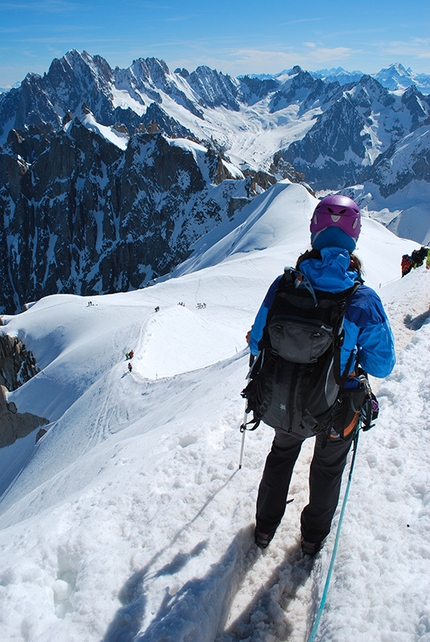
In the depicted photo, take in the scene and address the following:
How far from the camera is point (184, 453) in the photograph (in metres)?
6.46

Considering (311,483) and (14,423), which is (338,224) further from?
(14,423)

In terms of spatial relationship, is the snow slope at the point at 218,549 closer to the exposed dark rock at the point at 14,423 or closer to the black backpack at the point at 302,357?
the black backpack at the point at 302,357

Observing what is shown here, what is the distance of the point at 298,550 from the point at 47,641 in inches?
103

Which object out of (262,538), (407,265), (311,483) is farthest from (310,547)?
(407,265)

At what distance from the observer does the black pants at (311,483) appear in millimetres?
4340

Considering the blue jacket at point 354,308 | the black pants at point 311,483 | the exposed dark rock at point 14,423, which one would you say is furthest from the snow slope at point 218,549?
the exposed dark rock at point 14,423

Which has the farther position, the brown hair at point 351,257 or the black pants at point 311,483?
the black pants at point 311,483

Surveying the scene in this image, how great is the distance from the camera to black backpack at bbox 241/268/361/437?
3.70 meters

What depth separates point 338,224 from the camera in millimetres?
4090

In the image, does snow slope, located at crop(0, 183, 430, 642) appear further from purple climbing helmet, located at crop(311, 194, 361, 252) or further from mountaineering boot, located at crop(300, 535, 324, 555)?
purple climbing helmet, located at crop(311, 194, 361, 252)

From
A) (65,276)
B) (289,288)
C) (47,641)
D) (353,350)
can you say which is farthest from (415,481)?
(65,276)

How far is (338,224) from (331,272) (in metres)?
0.58

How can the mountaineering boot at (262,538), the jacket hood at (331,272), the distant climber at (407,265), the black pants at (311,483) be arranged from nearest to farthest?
the jacket hood at (331,272) < the black pants at (311,483) < the mountaineering boot at (262,538) < the distant climber at (407,265)

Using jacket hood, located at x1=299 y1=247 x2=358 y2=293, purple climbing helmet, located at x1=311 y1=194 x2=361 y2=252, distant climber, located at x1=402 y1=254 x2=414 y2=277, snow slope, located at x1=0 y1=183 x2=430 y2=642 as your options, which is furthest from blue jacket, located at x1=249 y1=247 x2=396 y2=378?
distant climber, located at x1=402 y1=254 x2=414 y2=277
